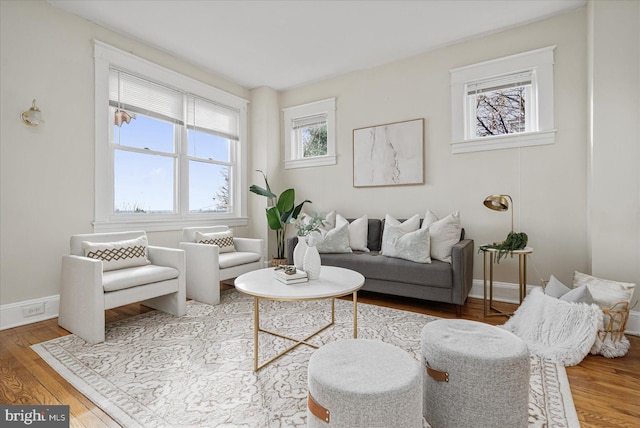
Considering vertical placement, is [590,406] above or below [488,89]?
below

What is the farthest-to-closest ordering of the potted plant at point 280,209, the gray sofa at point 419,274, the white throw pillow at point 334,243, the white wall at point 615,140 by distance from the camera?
the potted plant at point 280,209 < the white throw pillow at point 334,243 < the gray sofa at point 419,274 < the white wall at point 615,140

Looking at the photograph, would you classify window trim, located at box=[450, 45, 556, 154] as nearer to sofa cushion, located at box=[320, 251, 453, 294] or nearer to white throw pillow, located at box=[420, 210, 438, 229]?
white throw pillow, located at box=[420, 210, 438, 229]

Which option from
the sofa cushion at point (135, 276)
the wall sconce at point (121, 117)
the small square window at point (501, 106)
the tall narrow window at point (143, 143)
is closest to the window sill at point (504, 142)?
the small square window at point (501, 106)

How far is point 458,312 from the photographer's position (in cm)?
281

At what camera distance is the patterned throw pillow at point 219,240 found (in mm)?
3653

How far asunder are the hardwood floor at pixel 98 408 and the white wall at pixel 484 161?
3.70 feet

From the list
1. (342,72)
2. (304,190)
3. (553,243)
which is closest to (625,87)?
(553,243)

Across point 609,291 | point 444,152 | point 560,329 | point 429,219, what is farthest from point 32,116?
point 609,291

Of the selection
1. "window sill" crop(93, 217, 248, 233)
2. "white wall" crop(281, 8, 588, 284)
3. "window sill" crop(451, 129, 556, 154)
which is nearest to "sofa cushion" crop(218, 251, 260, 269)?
"window sill" crop(93, 217, 248, 233)

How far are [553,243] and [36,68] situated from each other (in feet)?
16.7

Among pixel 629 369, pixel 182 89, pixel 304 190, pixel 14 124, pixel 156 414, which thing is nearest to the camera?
pixel 156 414

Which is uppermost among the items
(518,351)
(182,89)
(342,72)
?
(342,72)

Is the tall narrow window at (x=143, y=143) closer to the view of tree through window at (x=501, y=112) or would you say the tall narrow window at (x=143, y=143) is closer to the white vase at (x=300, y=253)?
the white vase at (x=300, y=253)

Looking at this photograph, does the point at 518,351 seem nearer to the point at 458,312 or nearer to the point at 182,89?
the point at 458,312
